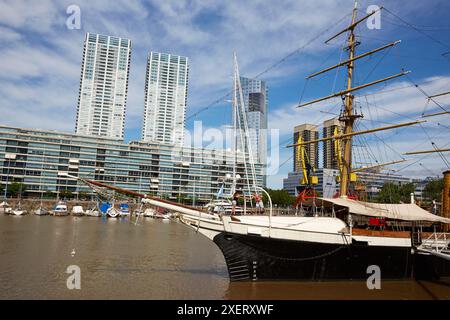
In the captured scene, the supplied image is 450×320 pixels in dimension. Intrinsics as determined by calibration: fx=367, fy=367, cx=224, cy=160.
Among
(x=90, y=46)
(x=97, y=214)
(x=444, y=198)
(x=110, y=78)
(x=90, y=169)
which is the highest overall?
(x=90, y=46)

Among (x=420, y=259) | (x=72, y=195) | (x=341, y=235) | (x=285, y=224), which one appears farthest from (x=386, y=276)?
(x=72, y=195)

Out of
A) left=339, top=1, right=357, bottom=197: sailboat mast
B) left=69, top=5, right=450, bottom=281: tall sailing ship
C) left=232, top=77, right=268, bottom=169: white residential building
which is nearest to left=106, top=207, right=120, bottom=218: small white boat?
left=232, top=77, right=268, bottom=169: white residential building

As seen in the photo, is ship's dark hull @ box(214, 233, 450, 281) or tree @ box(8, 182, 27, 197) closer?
ship's dark hull @ box(214, 233, 450, 281)

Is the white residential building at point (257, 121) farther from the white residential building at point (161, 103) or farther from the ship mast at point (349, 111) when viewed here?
the ship mast at point (349, 111)

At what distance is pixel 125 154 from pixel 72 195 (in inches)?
902

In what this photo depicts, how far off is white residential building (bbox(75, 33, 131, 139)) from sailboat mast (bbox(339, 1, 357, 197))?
163 meters

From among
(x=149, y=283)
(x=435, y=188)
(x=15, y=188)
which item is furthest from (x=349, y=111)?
(x=15, y=188)

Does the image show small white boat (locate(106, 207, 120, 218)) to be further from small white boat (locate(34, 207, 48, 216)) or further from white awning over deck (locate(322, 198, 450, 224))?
white awning over deck (locate(322, 198, 450, 224))

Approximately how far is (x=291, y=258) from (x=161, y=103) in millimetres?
183538

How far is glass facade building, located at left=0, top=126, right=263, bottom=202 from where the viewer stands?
117 m

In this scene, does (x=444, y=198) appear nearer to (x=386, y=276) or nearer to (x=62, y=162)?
(x=386, y=276)

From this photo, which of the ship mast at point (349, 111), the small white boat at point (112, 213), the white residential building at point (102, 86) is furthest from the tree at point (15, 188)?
the ship mast at point (349, 111)

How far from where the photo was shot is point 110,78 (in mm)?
181125

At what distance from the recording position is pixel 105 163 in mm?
127438
